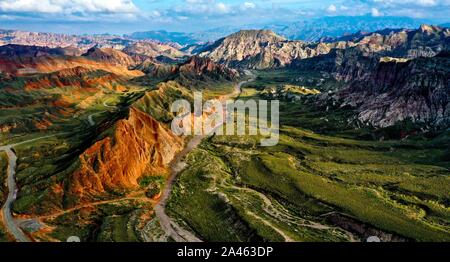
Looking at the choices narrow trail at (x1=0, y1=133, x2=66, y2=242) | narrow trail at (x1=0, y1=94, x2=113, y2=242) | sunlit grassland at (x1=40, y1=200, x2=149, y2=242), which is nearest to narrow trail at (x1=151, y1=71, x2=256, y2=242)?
sunlit grassland at (x1=40, y1=200, x2=149, y2=242)

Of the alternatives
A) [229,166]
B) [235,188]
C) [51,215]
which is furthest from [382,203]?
[51,215]

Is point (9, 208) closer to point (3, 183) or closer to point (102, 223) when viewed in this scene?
point (3, 183)

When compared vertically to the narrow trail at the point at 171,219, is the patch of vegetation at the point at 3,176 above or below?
above

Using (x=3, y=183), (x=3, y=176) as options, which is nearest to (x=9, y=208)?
(x=3, y=183)

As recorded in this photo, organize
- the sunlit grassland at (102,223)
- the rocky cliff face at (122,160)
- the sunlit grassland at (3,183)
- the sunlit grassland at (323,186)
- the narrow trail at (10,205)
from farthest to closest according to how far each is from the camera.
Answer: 1. the rocky cliff face at (122,160)
2. the sunlit grassland at (323,186)
3. the narrow trail at (10,205)
4. the sunlit grassland at (3,183)
5. the sunlit grassland at (102,223)

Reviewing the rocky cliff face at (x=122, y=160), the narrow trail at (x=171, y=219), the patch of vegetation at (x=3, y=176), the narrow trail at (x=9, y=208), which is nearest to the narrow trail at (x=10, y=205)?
the narrow trail at (x=9, y=208)

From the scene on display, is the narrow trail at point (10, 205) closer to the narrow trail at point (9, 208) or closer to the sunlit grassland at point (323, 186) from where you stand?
the narrow trail at point (9, 208)

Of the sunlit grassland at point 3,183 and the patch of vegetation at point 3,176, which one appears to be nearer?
the sunlit grassland at point 3,183

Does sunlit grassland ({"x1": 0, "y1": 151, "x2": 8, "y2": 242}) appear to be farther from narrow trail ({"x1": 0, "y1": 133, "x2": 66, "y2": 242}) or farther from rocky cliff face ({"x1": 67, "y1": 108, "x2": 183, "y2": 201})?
rocky cliff face ({"x1": 67, "y1": 108, "x2": 183, "y2": 201})
